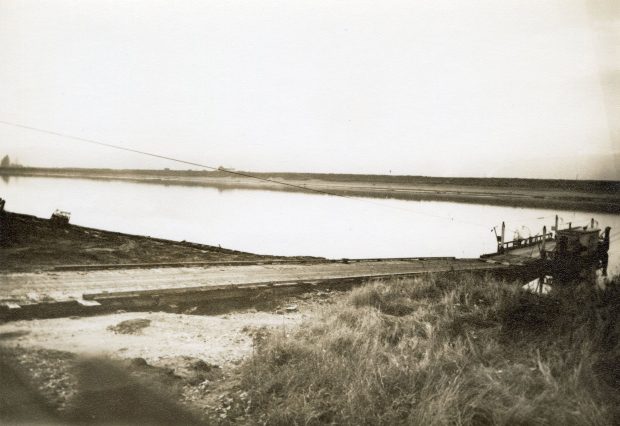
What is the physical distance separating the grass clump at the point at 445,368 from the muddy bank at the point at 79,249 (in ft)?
22.9

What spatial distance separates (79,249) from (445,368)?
12.7 m

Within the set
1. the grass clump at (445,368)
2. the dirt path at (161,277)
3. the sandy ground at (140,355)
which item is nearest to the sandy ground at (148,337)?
the sandy ground at (140,355)

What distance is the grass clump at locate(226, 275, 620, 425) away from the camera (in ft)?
15.4

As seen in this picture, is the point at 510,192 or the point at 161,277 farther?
the point at 510,192

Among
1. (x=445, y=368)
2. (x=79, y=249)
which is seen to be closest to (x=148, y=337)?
(x=445, y=368)

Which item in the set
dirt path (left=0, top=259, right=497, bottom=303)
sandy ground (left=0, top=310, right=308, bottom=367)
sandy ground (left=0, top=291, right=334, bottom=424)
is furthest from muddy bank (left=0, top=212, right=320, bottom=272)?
sandy ground (left=0, top=291, right=334, bottom=424)

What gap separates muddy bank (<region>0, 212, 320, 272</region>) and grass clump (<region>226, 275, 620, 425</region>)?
6985 millimetres

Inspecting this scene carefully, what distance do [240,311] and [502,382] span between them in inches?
241

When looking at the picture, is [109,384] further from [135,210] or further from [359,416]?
[135,210]

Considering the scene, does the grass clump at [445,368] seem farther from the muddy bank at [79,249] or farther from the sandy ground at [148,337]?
the muddy bank at [79,249]

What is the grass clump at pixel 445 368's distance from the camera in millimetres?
4684

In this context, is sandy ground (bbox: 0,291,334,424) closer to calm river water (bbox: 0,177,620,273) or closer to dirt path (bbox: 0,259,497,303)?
dirt path (bbox: 0,259,497,303)

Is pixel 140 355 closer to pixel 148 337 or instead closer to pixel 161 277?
pixel 148 337

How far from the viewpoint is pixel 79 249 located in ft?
43.5
